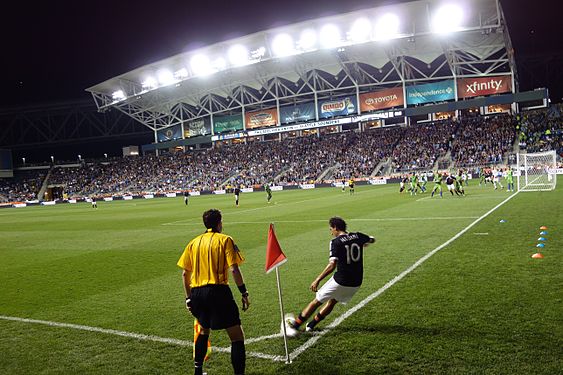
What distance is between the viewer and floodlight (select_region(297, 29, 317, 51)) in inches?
2029

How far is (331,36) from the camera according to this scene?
5028cm

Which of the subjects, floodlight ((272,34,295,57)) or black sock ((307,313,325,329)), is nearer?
black sock ((307,313,325,329))

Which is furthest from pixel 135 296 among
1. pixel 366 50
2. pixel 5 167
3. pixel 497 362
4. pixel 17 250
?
pixel 5 167

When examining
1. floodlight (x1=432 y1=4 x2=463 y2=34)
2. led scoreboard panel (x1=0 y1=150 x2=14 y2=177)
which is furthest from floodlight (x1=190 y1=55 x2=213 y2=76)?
led scoreboard panel (x1=0 y1=150 x2=14 y2=177)

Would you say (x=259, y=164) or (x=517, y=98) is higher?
(x=517, y=98)

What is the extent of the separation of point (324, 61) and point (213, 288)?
5431 centimetres

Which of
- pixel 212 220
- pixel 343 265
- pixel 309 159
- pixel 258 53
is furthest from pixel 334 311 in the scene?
pixel 309 159

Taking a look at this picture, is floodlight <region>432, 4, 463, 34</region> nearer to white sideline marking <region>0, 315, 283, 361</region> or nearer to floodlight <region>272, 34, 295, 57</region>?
floodlight <region>272, 34, 295, 57</region>

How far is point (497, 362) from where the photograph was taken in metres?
5.01

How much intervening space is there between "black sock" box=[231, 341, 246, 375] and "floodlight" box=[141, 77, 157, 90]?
64.6 m

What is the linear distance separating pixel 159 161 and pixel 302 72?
33.1 metres

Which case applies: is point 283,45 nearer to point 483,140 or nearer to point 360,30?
point 360,30

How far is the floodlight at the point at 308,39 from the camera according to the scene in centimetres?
5153

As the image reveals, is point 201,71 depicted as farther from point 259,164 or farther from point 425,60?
point 425,60
